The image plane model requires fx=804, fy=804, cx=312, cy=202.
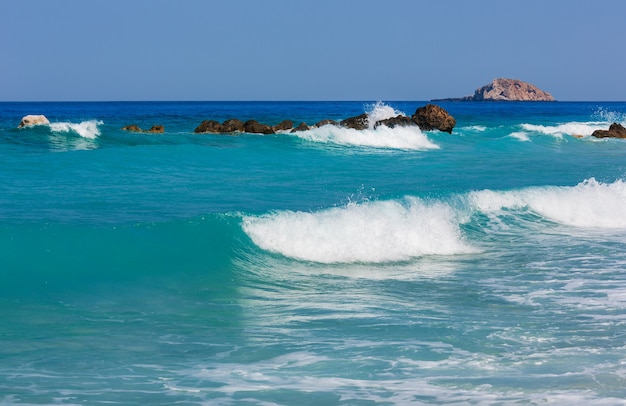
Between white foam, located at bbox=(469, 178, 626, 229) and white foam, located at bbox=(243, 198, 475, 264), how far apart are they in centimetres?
321

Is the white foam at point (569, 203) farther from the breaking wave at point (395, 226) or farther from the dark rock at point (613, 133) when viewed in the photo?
the dark rock at point (613, 133)

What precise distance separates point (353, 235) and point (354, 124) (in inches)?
1080

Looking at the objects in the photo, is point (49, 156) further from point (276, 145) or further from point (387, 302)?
point (387, 302)

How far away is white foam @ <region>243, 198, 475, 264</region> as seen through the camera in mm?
11930

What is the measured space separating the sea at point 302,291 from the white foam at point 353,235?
1.6 inches

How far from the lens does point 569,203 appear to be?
16672mm

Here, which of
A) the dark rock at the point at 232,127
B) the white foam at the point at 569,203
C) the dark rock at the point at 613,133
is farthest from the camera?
the dark rock at the point at 613,133

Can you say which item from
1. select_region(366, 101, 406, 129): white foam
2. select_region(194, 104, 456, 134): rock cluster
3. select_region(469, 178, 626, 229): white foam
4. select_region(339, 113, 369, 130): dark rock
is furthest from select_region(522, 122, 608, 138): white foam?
select_region(469, 178, 626, 229): white foam

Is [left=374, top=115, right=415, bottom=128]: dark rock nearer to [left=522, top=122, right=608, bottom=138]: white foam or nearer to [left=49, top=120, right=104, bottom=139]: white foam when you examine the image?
[left=522, top=122, right=608, bottom=138]: white foam

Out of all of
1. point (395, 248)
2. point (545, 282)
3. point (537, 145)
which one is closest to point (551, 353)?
point (545, 282)

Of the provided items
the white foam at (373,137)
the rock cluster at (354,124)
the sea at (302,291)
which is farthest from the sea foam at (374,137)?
the sea at (302,291)

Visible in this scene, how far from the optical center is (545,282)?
9883 millimetres

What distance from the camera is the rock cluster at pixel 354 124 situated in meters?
38.2

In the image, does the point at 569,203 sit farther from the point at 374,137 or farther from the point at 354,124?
the point at 354,124
